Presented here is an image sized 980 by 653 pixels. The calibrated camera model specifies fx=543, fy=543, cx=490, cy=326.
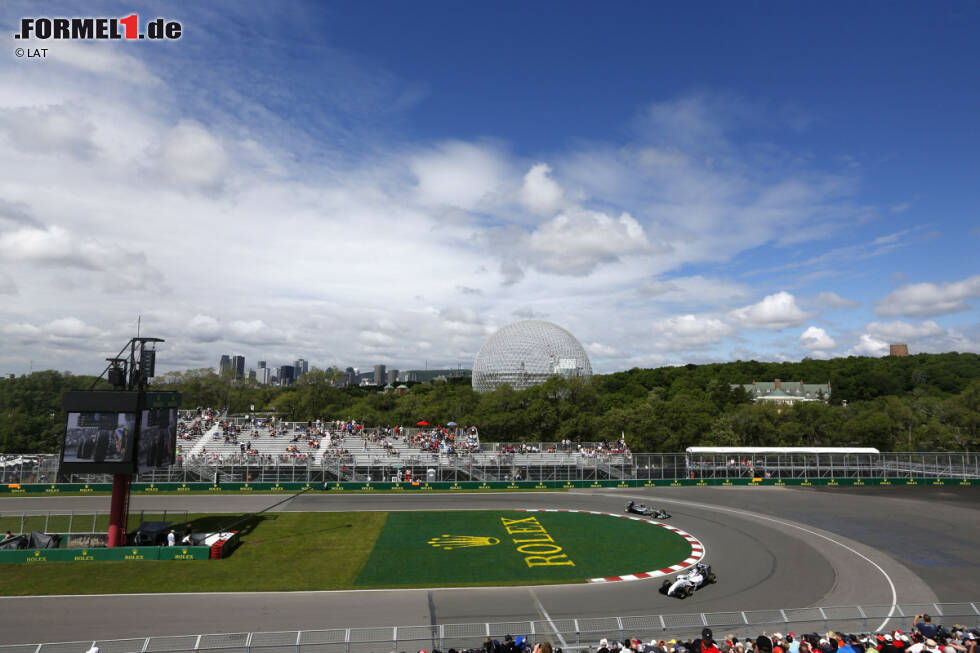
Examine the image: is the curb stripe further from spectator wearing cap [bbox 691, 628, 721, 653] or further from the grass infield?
spectator wearing cap [bbox 691, 628, 721, 653]

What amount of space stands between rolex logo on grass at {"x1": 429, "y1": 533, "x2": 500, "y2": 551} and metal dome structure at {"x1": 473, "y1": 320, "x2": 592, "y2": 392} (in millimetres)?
66258

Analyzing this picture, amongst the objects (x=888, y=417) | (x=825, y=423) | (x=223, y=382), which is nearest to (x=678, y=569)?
Result: (x=825, y=423)

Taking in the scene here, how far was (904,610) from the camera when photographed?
17375mm

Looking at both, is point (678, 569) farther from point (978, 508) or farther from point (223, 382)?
point (223, 382)

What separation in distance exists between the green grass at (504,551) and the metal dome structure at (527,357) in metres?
61.7

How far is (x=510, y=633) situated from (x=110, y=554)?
1963cm

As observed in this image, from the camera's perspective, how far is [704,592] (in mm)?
19688

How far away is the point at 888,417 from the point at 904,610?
54.8m

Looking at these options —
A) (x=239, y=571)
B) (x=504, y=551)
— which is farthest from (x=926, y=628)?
(x=239, y=571)

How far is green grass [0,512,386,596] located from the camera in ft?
66.3

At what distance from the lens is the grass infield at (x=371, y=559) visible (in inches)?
817

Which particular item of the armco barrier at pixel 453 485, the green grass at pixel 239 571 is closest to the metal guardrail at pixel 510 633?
the green grass at pixel 239 571

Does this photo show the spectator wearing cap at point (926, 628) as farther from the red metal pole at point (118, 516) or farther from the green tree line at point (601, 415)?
the green tree line at point (601, 415)

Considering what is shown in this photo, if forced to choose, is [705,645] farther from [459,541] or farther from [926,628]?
[459,541]
